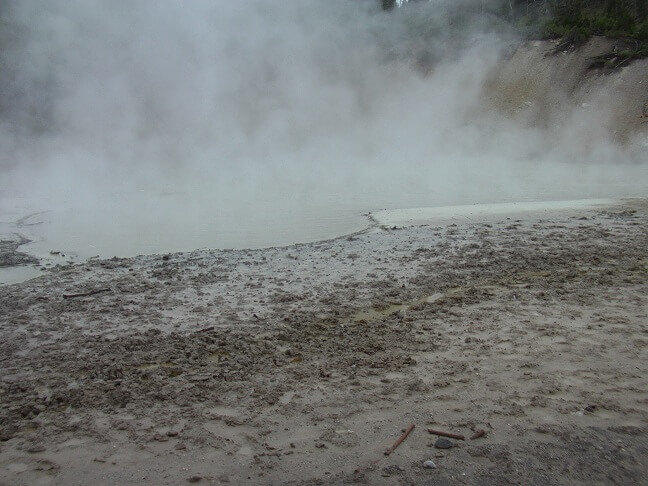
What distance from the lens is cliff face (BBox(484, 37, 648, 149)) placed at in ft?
50.8

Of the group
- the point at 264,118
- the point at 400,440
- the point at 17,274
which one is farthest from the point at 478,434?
the point at 264,118

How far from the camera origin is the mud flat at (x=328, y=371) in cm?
200

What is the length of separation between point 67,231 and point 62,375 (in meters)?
4.11

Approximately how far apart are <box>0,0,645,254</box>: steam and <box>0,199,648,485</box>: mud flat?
3498mm

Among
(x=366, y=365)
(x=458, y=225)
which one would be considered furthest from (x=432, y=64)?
(x=366, y=365)

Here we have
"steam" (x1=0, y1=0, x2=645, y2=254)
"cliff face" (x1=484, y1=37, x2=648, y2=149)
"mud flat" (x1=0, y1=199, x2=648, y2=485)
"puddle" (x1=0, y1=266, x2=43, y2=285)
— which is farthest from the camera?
"cliff face" (x1=484, y1=37, x2=648, y2=149)

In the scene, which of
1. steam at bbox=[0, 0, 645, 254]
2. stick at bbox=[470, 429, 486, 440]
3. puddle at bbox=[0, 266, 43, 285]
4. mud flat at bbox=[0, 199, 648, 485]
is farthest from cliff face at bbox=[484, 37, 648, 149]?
stick at bbox=[470, 429, 486, 440]

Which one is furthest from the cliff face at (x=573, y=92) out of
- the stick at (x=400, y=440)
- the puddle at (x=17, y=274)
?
the stick at (x=400, y=440)

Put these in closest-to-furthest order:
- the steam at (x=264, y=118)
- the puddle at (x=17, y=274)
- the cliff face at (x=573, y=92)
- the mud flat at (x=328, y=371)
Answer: the mud flat at (x=328, y=371) < the puddle at (x=17, y=274) < the steam at (x=264, y=118) < the cliff face at (x=573, y=92)

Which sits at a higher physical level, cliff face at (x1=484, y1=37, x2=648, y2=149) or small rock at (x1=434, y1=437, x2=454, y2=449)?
cliff face at (x1=484, y1=37, x2=648, y2=149)

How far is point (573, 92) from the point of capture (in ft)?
56.8

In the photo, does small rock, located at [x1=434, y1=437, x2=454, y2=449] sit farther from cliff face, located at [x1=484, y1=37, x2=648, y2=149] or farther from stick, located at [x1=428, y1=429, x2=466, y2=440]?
cliff face, located at [x1=484, y1=37, x2=648, y2=149]

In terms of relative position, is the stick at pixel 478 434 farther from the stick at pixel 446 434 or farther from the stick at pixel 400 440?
the stick at pixel 400 440

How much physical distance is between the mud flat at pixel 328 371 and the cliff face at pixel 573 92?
40.9 ft
